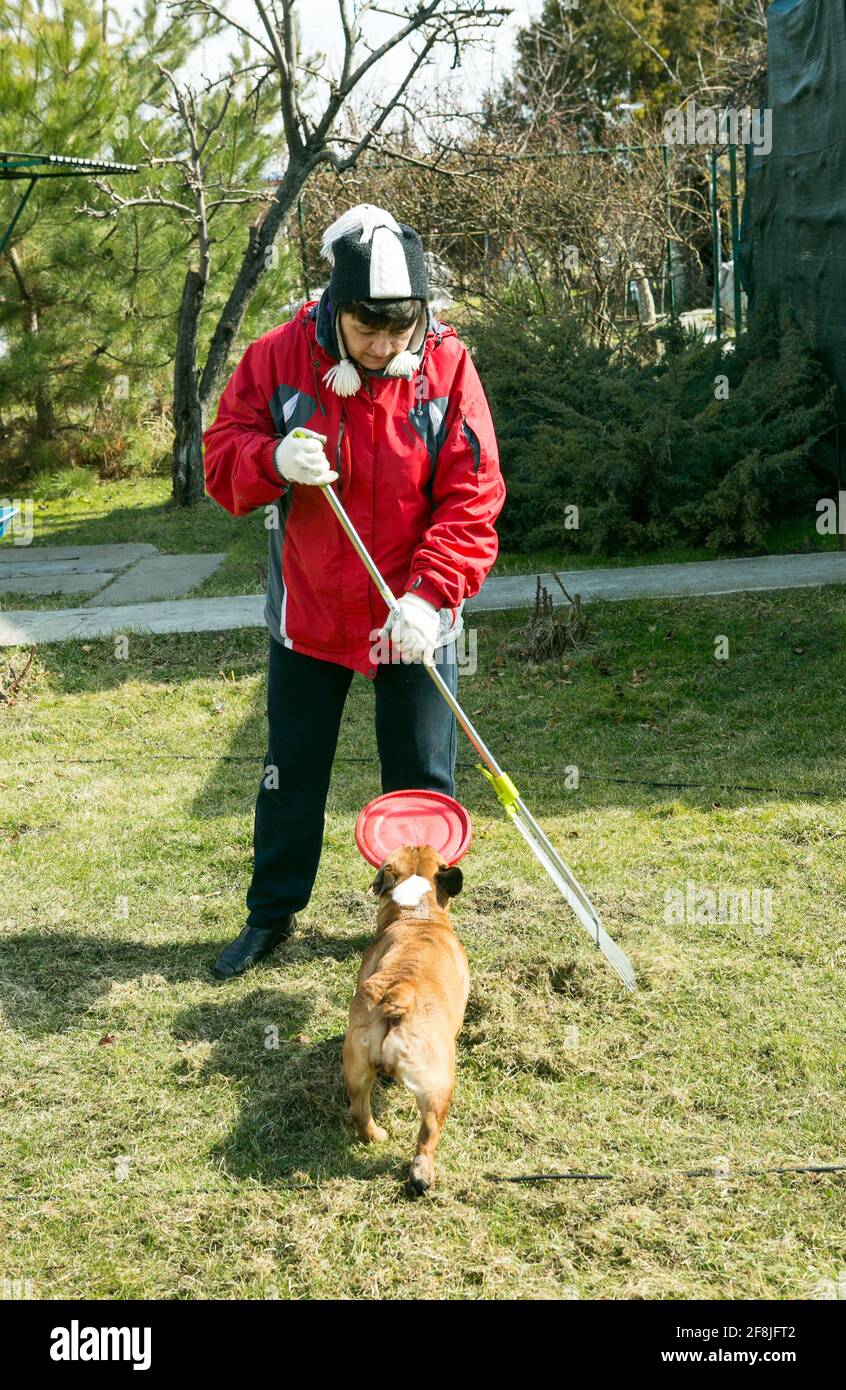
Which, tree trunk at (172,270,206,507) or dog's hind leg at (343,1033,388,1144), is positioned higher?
tree trunk at (172,270,206,507)

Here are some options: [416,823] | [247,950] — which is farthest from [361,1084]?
[247,950]

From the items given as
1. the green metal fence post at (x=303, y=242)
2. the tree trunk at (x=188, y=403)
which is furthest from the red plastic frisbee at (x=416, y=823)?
the green metal fence post at (x=303, y=242)

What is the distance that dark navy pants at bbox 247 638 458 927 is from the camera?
375cm

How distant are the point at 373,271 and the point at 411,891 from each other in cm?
159

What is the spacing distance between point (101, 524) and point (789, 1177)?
9.88 metres

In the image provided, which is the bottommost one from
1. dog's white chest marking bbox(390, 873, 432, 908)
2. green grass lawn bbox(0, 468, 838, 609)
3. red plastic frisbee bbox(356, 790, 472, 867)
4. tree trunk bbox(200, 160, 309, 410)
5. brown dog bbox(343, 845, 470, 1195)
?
brown dog bbox(343, 845, 470, 1195)

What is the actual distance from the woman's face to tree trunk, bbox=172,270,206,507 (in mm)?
8386

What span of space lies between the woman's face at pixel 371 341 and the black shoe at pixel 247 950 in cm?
173

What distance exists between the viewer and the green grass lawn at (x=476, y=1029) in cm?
284

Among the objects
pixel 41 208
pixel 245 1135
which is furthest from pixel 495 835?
pixel 41 208

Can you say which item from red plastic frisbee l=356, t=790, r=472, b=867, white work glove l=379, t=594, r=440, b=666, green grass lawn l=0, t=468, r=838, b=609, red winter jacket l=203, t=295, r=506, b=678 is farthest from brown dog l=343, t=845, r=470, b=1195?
green grass lawn l=0, t=468, r=838, b=609

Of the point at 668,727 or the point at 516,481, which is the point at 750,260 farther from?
the point at 668,727

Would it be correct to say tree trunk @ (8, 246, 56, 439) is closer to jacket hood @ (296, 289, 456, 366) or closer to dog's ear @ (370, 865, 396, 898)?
jacket hood @ (296, 289, 456, 366)

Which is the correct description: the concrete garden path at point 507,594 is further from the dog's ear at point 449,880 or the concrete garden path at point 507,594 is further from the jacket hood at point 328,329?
the dog's ear at point 449,880
